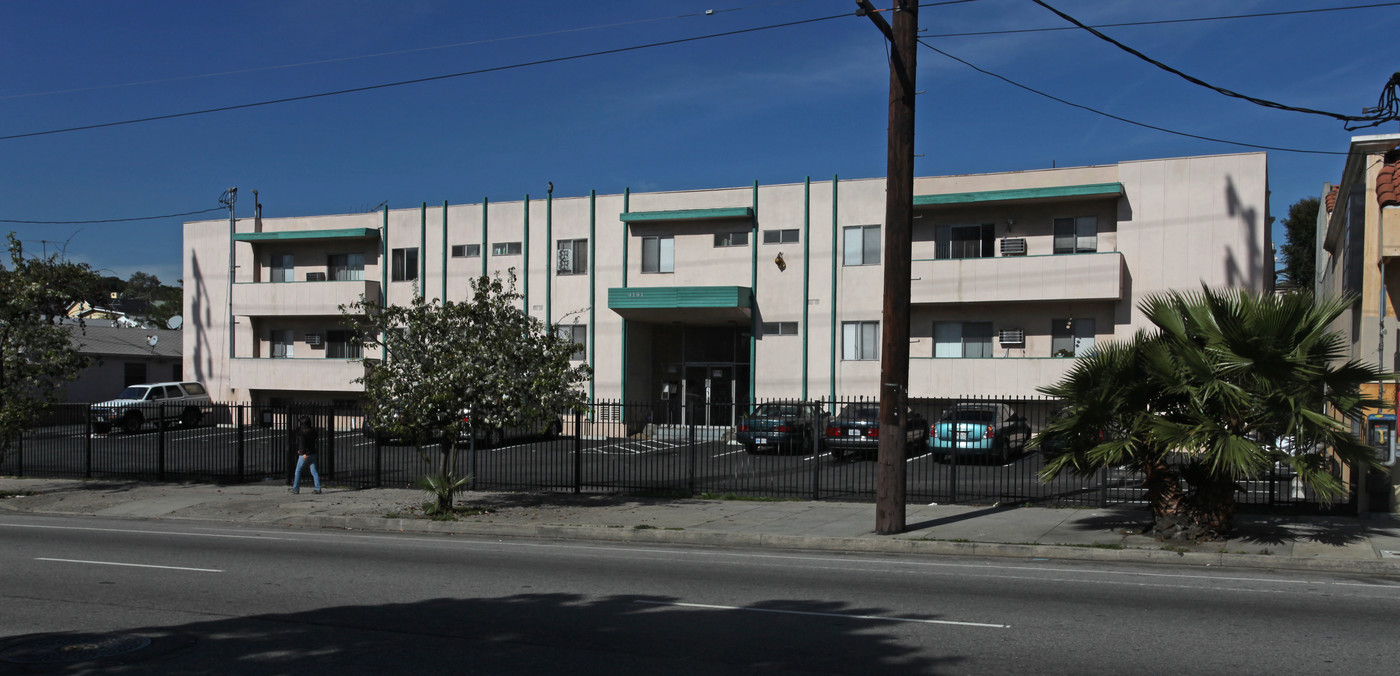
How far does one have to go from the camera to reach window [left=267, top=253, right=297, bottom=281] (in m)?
41.1

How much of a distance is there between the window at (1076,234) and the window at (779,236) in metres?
7.81

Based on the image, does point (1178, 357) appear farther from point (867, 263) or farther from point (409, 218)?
point (409, 218)

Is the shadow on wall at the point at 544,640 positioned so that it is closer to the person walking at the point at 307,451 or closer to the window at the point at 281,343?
the person walking at the point at 307,451

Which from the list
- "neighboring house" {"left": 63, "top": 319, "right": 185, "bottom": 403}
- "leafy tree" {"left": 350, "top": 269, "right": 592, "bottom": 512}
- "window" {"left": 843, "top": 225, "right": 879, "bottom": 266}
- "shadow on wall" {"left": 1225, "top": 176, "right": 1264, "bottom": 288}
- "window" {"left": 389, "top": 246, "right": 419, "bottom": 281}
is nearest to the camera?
"leafy tree" {"left": 350, "top": 269, "right": 592, "bottom": 512}

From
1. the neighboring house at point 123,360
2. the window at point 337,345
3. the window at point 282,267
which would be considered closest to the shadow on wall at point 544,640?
the window at point 337,345

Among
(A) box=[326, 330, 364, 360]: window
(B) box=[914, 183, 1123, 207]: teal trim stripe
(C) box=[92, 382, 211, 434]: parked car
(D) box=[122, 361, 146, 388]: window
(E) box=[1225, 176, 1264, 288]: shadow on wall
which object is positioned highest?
(B) box=[914, 183, 1123, 207]: teal trim stripe

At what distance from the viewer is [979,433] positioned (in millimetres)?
18703

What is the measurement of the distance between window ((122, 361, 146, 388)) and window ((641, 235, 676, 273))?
29.5 meters

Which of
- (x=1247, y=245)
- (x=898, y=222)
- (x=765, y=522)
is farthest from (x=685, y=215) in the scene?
(x=898, y=222)

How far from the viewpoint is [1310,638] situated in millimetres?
7820

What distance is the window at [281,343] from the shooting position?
41.3 meters

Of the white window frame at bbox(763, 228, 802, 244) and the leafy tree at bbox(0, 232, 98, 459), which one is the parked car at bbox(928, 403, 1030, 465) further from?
the leafy tree at bbox(0, 232, 98, 459)

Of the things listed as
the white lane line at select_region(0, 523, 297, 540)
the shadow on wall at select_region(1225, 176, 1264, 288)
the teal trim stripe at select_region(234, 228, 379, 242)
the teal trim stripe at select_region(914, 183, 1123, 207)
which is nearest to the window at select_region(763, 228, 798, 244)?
the teal trim stripe at select_region(914, 183, 1123, 207)

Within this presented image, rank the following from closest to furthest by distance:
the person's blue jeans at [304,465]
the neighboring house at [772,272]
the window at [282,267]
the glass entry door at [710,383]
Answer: the person's blue jeans at [304,465], the neighboring house at [772,272], the glass entry door at [710,383], the window at [282,267]
